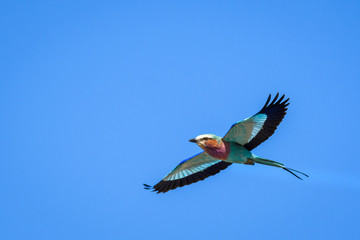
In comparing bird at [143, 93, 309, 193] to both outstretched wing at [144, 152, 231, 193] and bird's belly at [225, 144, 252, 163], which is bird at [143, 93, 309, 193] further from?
outstretched wing at [144, 152, 231, 193]

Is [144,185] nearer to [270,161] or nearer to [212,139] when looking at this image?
[212,139]

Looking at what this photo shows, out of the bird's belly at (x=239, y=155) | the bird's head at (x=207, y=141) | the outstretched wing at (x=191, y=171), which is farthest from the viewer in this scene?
the outstretched wing at (x=191, y=171)

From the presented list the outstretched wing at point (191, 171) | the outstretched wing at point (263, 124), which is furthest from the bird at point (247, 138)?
the outstretched wing at point (191, 171)

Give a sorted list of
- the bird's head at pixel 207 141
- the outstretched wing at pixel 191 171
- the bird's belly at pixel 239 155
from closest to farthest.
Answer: the bird's head at pixel 207 141, the bird's belly at pixel 239 155, the outstretched wing at pixel 191 171

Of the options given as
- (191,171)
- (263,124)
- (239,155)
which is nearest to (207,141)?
(239,155)

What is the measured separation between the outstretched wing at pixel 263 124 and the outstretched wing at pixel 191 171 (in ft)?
4.65

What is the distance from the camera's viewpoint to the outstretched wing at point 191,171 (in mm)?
13711

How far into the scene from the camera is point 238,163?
12.6 meters

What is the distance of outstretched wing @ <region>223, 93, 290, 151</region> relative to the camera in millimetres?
12297

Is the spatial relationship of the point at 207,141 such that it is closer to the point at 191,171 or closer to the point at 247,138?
the point at 247,138

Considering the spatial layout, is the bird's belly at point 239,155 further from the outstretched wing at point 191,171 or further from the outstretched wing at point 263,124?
the outstretched wing at point 191,171

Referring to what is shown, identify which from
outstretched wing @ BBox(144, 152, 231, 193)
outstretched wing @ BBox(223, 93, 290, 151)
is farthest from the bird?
outstretched wing @ BBox(144, 152, 231, 193)

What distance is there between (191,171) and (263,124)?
9.30 ft

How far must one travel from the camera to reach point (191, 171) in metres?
14.1
